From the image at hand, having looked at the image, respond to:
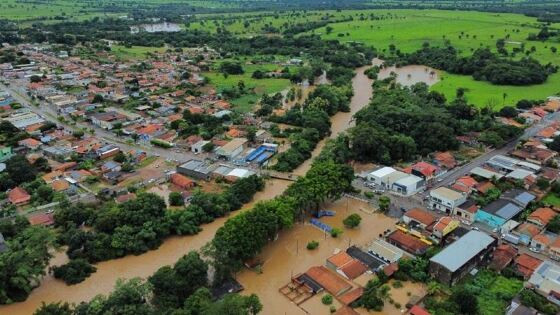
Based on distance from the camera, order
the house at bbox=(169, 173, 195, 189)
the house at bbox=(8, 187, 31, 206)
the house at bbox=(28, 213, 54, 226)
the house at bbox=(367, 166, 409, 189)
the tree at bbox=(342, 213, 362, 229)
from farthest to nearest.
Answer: the house at bbox=(169, 173, 195, 189)
the house at bbox=(367, 166, 409, 189)
the house at bbox=(8, 187, 31, 206)
the tree at bbox=(342, 213, 362, 229)
the house at bbox=(28, 213, 54, 226)

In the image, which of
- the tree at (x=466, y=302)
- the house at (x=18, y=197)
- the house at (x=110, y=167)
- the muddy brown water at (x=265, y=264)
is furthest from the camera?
the house at (x=110, y=167)

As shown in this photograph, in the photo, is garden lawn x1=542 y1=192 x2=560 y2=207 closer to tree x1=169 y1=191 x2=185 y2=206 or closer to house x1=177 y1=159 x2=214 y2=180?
house x1=177 y1=159 x2=214 y2=180

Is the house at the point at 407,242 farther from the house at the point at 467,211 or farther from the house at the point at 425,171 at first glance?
the house at the point at 425,171

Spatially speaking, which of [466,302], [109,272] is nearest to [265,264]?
[109,272]

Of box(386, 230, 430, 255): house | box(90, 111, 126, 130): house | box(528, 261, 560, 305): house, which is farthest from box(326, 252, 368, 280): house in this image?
box(90, 111, 126, 130): house

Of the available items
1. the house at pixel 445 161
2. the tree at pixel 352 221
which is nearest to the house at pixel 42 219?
the tree at pixel 352 221

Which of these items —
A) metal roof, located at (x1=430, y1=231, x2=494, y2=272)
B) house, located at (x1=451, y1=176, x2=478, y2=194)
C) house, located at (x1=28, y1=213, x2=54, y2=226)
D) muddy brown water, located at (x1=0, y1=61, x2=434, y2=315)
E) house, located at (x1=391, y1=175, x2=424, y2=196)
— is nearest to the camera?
muddy brown water, located at (x1=0, y1=61, x2=434, y2=315)
